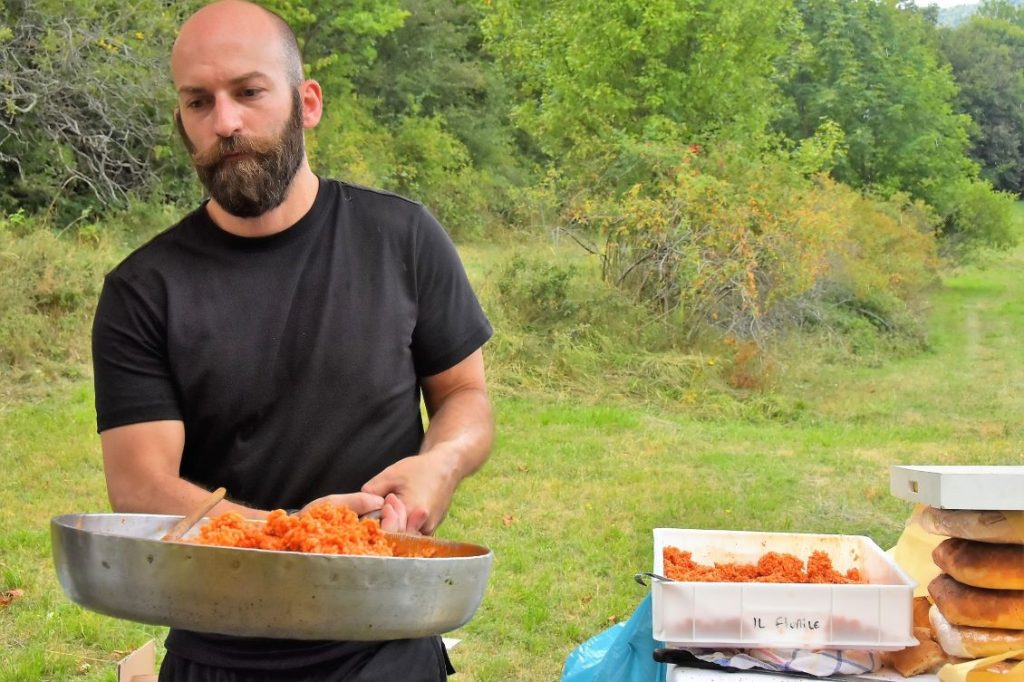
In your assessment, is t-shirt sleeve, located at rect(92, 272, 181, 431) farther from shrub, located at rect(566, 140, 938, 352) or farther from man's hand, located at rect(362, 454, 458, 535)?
shrub, located at rect(566, 140, 938, 352)

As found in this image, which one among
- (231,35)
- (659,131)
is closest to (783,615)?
(231,35)

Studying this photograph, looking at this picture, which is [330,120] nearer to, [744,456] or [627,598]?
[744,456]

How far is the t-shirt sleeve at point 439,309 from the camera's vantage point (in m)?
1.54

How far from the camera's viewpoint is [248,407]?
4.72 ft

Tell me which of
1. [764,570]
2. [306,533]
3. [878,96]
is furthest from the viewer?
[878,96]

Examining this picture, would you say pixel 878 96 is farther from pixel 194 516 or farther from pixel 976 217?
pixel 194 516

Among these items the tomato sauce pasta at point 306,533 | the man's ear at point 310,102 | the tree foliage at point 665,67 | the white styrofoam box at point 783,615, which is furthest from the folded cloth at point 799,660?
the tree foliage at point 665,67

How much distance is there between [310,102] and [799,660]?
1.30 m

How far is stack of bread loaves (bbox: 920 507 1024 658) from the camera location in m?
2.05

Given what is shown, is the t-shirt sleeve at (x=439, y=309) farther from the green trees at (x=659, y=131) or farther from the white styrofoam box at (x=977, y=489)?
the green trees at (x=659, y=131)

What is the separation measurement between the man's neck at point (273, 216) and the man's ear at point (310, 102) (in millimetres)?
80

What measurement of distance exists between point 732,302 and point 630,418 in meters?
1.88

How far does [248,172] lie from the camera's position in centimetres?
144

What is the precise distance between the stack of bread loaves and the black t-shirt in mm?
1110
